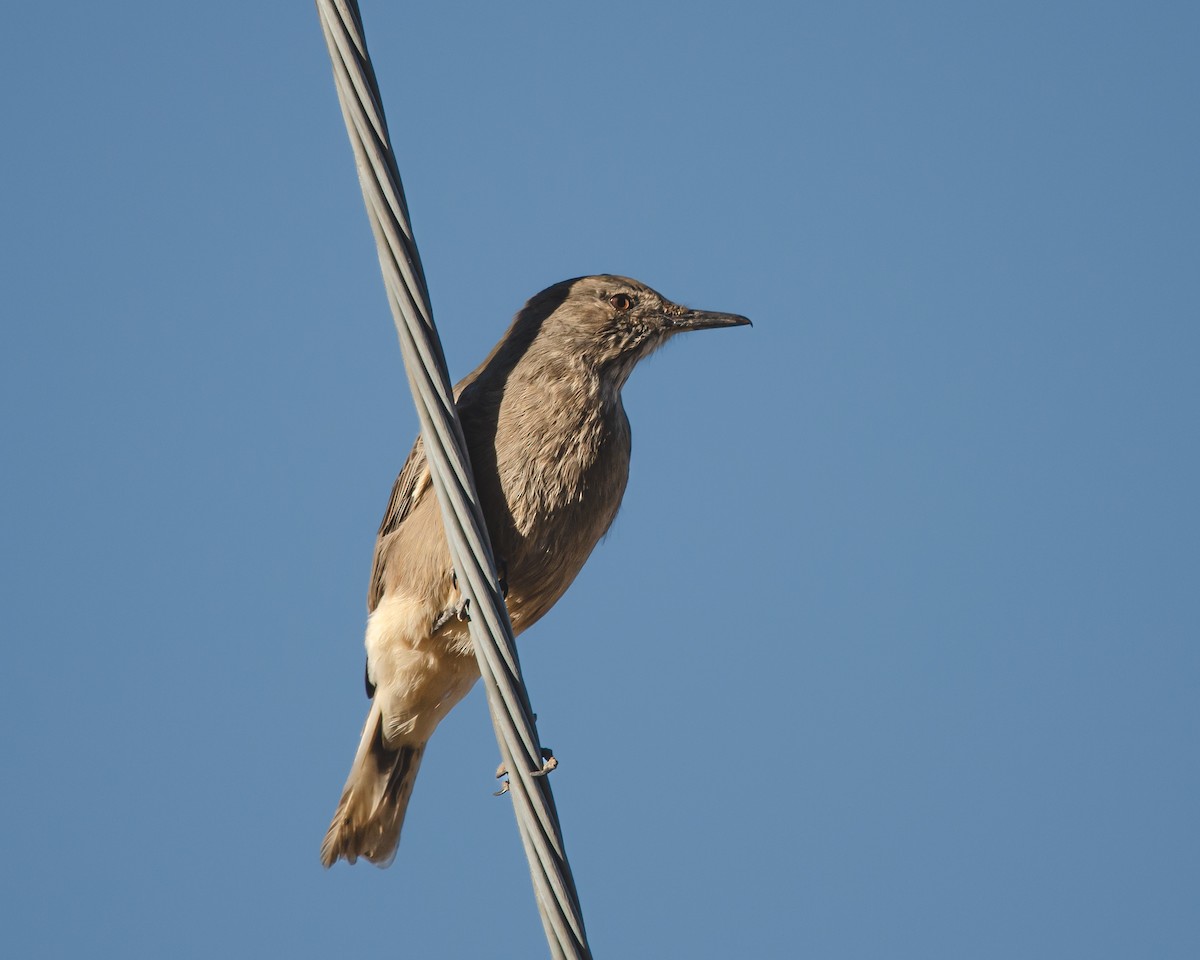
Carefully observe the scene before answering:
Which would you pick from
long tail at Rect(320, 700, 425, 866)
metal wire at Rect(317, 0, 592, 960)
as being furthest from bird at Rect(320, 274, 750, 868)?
metal wire at Rect(317, 0, 592, 960)

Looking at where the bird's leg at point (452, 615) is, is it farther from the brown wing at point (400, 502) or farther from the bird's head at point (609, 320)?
the bird's head at point (609, 320)

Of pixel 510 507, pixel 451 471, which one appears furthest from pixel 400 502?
pixel 451 471

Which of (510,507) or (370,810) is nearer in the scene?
(510,507)

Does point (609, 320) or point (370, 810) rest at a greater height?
point (609, 320)

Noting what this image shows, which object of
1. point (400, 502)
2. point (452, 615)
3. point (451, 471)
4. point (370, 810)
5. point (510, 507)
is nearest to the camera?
point (451, 471)

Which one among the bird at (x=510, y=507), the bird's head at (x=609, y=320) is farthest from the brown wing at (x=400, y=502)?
the bird's head at (x=609, y=320)

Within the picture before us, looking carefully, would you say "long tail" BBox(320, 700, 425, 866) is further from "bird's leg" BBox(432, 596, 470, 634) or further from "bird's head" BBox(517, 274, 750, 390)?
"bird's head" BBox(517, 274, 750, 390)

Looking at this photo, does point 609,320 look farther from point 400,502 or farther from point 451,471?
point 451,471
